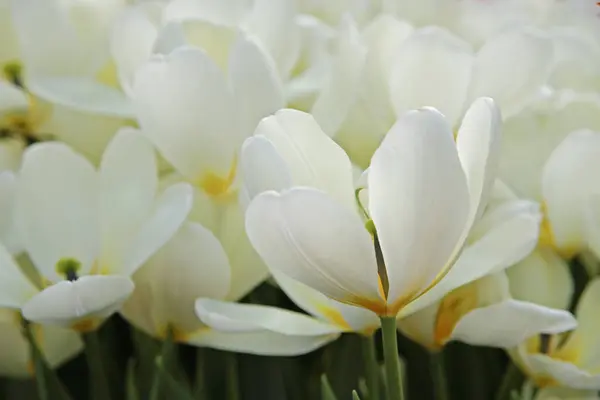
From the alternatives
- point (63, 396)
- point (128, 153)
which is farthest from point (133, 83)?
point (63, 396)

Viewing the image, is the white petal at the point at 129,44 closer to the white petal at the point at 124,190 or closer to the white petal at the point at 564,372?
the white petal at the point at 124,190

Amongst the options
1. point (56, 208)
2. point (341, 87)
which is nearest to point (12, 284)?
point (56, 208)

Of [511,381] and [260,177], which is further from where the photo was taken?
[511,381]

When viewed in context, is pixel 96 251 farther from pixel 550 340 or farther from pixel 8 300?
pixel 550 340

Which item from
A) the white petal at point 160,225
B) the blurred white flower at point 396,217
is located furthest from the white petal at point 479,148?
the white petal at point 160,225

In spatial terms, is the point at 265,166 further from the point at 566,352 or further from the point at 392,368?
the point at 566,352

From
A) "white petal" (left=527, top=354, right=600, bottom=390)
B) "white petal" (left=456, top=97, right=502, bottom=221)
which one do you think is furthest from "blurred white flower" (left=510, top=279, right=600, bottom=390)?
"white petal" (left=456, top=97, right=502, bottom=221)

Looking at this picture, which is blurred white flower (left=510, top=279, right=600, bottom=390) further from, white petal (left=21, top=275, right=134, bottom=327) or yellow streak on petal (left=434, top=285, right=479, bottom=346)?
white petal (left=21, top=275, right=134, bottom=327)
